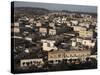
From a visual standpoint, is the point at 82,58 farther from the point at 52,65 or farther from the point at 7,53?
the point at 7,53

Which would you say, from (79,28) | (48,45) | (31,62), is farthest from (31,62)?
(79,28)

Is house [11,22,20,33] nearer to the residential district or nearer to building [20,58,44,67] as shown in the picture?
the residential district

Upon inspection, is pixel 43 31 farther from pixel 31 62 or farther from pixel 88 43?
pixel 88 43

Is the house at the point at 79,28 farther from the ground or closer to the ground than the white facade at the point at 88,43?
farther from the ground

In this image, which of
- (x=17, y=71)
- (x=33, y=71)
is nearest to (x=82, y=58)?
(x=33, y=71)

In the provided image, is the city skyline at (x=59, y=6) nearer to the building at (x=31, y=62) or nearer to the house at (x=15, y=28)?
the house at (x=15, y=28)

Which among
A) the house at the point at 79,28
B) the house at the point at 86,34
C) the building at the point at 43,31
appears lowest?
the house at the point at 86,34

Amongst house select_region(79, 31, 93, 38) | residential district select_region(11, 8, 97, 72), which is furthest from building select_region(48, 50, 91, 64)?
house select_region(79, 31, 93, 38)

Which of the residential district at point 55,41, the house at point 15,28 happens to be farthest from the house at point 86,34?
the house at point 15,28
